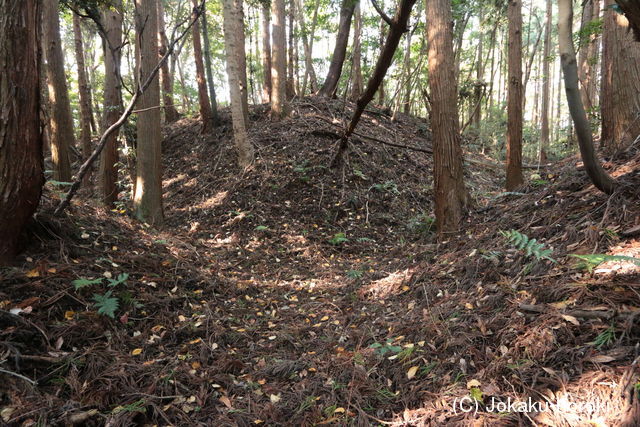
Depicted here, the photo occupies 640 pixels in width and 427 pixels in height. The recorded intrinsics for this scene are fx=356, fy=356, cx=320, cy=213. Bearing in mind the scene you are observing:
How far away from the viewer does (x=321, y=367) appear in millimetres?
2627

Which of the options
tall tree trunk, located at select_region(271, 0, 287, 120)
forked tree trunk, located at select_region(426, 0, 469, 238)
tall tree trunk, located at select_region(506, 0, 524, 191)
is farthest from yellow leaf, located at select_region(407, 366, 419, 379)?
tall tree trunk, located at select_region(271, 0, 287, 120)

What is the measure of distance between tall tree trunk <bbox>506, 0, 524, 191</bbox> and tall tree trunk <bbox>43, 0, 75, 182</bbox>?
7.64 metres

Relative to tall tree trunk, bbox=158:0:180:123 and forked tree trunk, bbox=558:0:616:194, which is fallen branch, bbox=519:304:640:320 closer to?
forked tree trunk, bbox=558:0:616:194

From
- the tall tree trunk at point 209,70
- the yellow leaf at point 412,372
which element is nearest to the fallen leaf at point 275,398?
the yellow leaf at point 412,372

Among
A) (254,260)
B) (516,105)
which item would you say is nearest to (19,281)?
(254,260)

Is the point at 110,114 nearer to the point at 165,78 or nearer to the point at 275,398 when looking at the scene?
the point at 275,398

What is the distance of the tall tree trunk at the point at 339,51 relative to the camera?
34.2 feet

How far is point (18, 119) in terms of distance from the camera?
264cm

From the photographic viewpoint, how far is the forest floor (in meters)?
1.82

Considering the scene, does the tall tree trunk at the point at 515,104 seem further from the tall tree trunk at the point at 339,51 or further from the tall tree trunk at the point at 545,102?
the tall tree trunk at the point at 545,102

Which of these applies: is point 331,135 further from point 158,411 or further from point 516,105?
point 158,411

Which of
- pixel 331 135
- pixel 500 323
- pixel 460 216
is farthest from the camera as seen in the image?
pixel 331 135

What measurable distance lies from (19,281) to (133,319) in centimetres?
83

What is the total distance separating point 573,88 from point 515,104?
3810 millimetres
